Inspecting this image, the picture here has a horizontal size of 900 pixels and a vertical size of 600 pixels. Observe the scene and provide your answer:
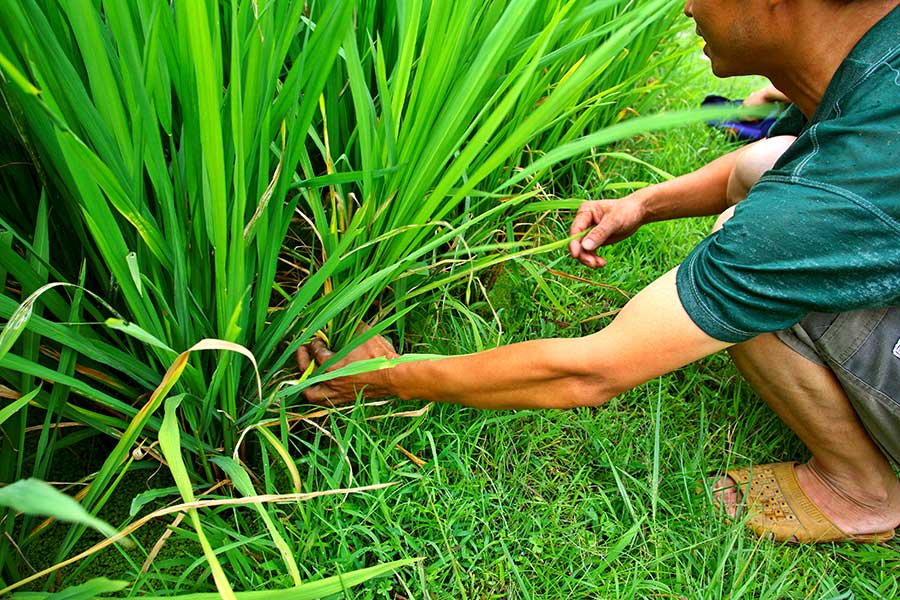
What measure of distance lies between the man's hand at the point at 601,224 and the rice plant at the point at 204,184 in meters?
0.38

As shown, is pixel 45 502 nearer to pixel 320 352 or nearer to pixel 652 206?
pixel 320 352

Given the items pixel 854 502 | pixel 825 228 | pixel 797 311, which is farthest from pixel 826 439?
pixel 825 228

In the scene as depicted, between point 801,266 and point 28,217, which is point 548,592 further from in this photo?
point 28,217

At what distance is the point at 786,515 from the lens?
4.53 feet

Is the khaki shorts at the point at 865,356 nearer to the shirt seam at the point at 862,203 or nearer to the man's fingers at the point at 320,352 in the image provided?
the shirt seam at the point at 862,203

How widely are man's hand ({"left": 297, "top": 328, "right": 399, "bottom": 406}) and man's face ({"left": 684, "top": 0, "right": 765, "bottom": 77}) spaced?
Answer: 0.70 m

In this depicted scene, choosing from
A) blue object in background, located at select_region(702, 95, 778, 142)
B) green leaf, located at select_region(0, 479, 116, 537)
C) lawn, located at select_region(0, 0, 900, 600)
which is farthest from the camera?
blue object in background, located at select_region(702, 95, 778, 142)

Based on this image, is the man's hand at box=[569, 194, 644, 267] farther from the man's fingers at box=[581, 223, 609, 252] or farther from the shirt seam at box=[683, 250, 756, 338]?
the shirt seam at box=[683, 250, 756, 338]

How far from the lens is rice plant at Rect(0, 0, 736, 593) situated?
744mm

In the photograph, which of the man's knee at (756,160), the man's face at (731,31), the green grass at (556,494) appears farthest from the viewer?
the man's knee at (756,160)

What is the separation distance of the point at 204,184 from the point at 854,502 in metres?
1.31

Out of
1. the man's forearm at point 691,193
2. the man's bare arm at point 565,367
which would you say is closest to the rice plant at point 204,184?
the man's bare arm at point 565,367

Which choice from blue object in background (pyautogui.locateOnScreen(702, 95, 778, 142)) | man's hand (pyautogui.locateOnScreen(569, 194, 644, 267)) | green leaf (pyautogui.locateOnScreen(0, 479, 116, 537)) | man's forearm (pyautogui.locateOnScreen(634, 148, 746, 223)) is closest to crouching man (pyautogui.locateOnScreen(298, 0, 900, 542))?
man's forearm (pyautogui.locateOnScreen(634, 148, 746, 223))

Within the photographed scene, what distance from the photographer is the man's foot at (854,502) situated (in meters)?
1.38
